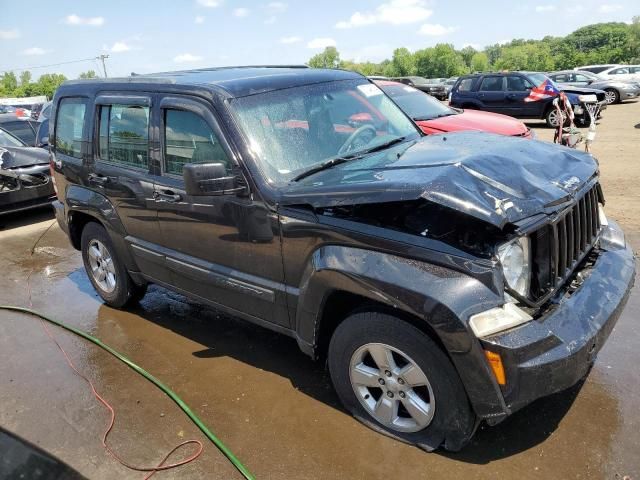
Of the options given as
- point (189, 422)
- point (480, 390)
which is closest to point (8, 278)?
point (189, 422)

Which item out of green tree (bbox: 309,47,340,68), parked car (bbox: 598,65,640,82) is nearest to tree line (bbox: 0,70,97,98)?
green tree (bbox: 309,47,340,68)

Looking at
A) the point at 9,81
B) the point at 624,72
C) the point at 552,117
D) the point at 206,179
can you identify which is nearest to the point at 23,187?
the point at 206,179

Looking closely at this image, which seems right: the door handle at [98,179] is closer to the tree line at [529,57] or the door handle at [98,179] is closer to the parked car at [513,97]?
the parked car at [513,97]

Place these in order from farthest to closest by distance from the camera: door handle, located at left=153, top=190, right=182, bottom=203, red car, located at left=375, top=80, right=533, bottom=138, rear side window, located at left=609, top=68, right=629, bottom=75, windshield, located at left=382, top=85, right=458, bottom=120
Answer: rear side window, located at left=609, top=68, right=629, bottom=75
windshield, located at left=382, top=85, right=458, bottom=120
red car, located at left=375, top=80, right=533, bottom=138
door handle, located at left=153, top=190, right=182, bottom=203

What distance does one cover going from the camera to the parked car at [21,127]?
35.5 feet

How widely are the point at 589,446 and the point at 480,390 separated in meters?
0.88

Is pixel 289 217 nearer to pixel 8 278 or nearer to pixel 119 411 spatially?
pixel 119 411

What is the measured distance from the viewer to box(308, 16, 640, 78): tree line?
70269 millimetres

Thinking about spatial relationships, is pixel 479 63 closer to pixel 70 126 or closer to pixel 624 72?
pixel 624 72

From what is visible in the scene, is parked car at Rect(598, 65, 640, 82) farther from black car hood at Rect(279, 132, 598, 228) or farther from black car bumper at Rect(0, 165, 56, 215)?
black car hood at Rect(279, 132, 598, 228)

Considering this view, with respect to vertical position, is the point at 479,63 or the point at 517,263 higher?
the point at 479,63

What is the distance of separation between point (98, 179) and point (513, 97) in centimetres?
1396

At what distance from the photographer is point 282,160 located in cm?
323

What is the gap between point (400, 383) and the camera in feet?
9.02
